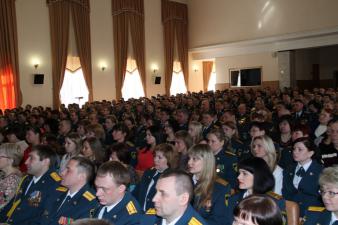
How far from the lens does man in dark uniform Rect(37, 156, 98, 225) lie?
10.2 ft

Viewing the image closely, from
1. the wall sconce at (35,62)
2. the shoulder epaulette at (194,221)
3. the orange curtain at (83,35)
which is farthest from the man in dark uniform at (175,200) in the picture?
the orange curtain at (83,35)

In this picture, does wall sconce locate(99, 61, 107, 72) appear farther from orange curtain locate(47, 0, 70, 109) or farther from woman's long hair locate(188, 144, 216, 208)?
woman's long hair locate(188, 144, 216, 208)

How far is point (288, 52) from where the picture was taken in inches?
701

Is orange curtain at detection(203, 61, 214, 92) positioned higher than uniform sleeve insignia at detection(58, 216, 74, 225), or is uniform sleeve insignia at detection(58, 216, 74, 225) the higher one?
orange curtain at detection(203, 61, 214, 92)

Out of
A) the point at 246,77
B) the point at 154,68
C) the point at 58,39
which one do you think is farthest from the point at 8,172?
the point at 246,77

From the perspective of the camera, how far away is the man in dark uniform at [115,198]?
9.12 feet

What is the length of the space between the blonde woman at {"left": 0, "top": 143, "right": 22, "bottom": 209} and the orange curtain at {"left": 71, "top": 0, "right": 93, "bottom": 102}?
42.2 feet

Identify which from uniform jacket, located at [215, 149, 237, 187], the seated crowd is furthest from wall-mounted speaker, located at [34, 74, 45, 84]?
uniform jacket, located at [215, 149, 237, 187]

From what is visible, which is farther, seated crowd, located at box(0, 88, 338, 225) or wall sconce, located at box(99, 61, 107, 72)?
wall sconce, located at box(99, 61, 107, 72)

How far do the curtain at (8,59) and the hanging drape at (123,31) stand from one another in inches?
198

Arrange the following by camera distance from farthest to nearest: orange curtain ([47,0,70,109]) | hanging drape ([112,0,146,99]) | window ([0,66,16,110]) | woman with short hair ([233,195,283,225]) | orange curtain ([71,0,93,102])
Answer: hanging drape ([112,0,146,99])
orange curtain ([71,0,93,102])
orange curtain ([47,0,70,109])
window ([0,66,16,110])
woman with short hair ([233,195,283,225])

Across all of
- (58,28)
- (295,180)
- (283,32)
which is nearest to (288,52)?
(283,32)

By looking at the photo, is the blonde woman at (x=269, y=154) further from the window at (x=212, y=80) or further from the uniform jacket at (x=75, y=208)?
the window at (x=212, y=80)

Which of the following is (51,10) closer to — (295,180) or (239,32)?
(239,32)
